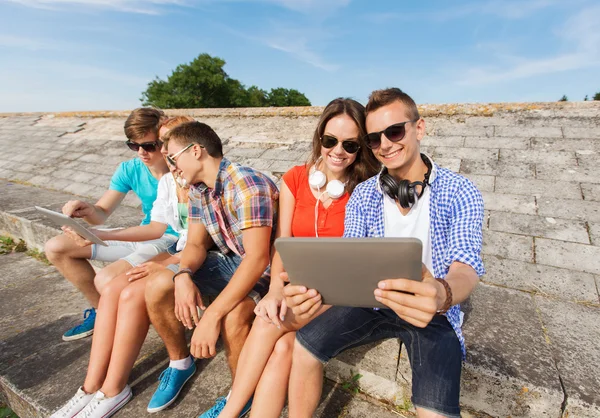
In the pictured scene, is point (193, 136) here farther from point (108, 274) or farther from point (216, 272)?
point (108, 274)

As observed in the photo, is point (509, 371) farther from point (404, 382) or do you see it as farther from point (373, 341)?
point (373, 341)

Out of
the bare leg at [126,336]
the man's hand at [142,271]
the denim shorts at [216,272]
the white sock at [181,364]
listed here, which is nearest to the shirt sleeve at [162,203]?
the man's hand at [142,271]

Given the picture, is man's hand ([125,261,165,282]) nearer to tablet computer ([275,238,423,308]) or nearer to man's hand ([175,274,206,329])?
man's hand ([175,274,206,329])

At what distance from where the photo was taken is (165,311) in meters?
2.10

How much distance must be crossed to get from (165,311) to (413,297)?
159cm

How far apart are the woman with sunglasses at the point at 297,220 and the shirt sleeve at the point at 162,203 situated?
41.9 inches

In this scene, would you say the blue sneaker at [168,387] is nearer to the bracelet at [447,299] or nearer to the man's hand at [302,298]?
the man's hand at [302,298]

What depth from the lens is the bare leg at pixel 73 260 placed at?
8.54ft

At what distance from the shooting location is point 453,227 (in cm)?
168

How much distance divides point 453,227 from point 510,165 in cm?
281

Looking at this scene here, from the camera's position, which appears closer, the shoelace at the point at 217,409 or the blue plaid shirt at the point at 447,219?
the blue plaid shirt at the point at 447,219

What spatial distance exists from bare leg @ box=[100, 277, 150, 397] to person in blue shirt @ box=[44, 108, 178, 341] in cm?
46

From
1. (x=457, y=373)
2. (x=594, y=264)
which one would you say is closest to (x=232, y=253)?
(x=457, y=373)

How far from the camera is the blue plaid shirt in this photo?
1.59 meters
